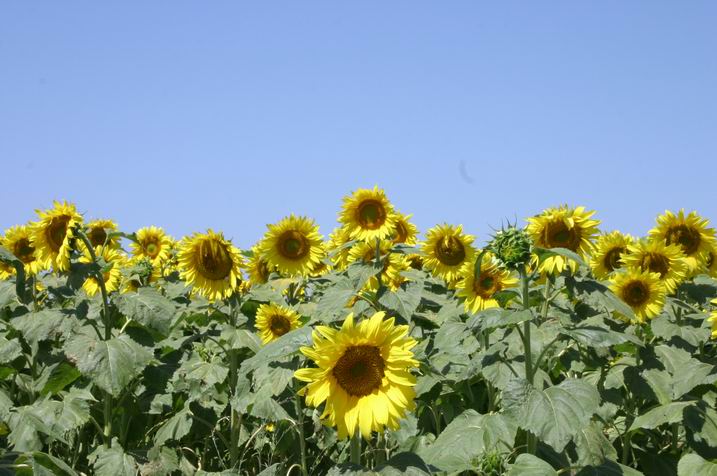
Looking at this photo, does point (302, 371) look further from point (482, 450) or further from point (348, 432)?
point (482, 450)

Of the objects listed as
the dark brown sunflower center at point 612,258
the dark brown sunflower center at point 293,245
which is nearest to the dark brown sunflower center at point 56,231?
the dark brown sunflower center at point 293,245

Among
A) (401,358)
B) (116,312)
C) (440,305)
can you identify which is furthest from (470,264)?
(401,358)

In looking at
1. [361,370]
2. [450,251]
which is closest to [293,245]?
[450,251]

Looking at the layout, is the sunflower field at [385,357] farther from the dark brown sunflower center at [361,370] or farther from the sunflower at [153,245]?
the sunflower at [153,245]

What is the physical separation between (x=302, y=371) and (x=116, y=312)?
7.60ft

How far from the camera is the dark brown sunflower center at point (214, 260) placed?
5320 mm

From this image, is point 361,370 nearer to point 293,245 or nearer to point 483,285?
point 483,285

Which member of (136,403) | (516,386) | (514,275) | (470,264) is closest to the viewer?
(516,386)

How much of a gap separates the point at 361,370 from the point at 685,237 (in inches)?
145

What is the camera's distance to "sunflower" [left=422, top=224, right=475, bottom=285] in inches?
259

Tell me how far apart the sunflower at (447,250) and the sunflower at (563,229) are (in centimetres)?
159

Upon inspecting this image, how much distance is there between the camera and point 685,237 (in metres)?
6.02

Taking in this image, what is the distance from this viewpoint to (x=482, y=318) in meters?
3.40

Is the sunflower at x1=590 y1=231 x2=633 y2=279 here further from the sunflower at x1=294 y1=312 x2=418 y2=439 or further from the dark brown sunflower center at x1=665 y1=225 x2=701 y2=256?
the sunflower at x1=294 y1=312 x2=418 y2=439
